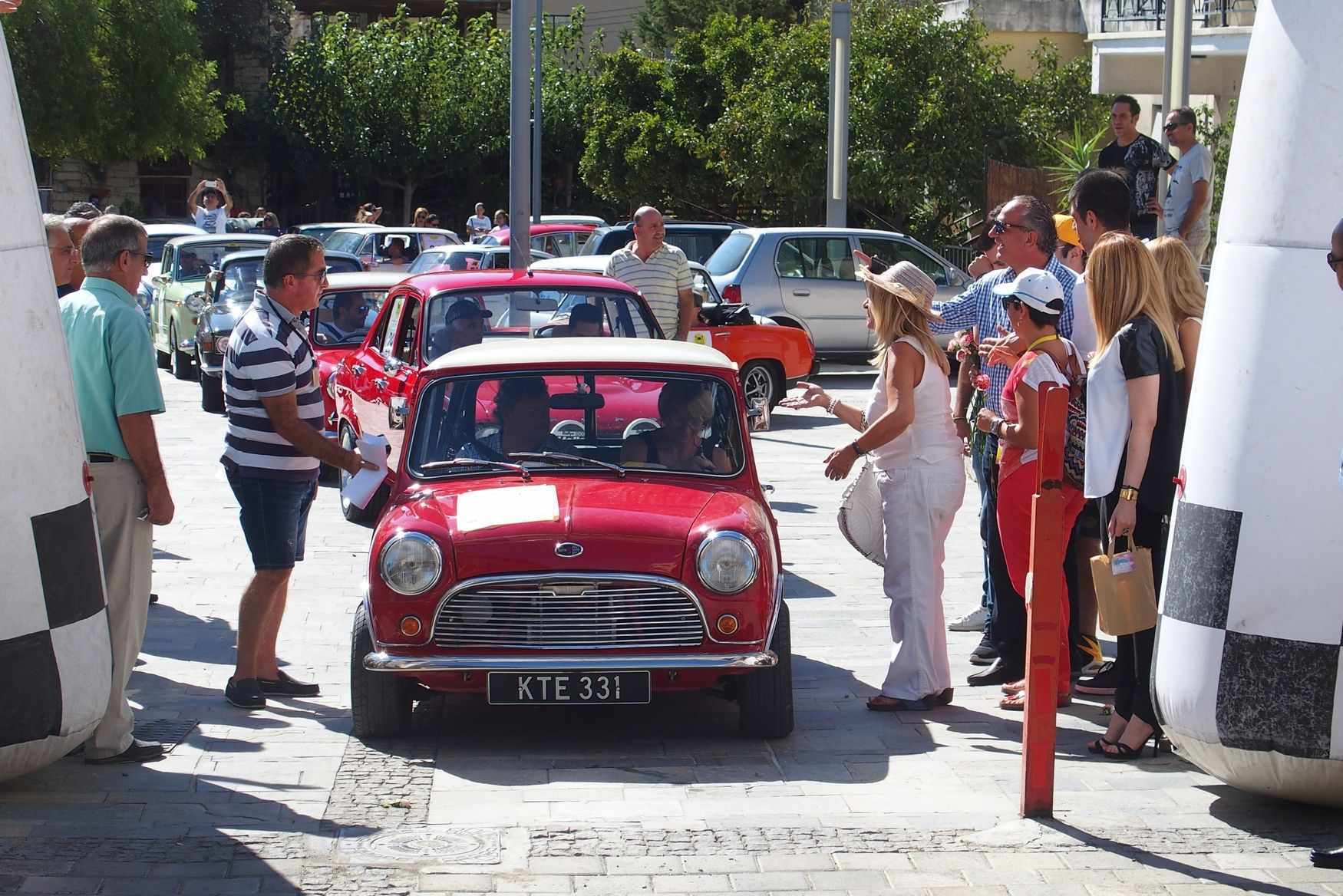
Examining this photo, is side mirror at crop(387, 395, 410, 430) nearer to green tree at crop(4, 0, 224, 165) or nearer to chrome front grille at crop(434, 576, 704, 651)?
chrome front grille at crop(434, 576, 704, 651)

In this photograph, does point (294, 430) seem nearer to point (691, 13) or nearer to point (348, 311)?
point (348, 311)

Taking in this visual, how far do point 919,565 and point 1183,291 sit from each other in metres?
1.53

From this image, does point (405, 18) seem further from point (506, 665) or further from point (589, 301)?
point (506, 665)

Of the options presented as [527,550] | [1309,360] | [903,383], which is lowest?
[527,550]

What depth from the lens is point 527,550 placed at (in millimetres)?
6277

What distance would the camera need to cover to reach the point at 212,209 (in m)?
27.7

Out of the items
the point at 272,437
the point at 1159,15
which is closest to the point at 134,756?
the point at 272,437

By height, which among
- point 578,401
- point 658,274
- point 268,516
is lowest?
point 268,516

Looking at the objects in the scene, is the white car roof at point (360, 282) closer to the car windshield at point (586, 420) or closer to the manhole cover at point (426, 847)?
the car windshield at point (586, 420)

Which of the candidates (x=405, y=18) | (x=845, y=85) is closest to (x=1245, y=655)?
(x=845, y=85)

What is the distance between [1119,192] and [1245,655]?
8.41 feet

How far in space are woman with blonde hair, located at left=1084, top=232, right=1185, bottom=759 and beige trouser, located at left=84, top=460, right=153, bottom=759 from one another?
3.54m

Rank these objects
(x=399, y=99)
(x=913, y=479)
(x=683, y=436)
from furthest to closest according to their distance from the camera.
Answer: (x=399, y=99) < (x=683, y=436) < (x=913, y=479)

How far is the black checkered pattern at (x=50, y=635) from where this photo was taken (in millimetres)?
5344
